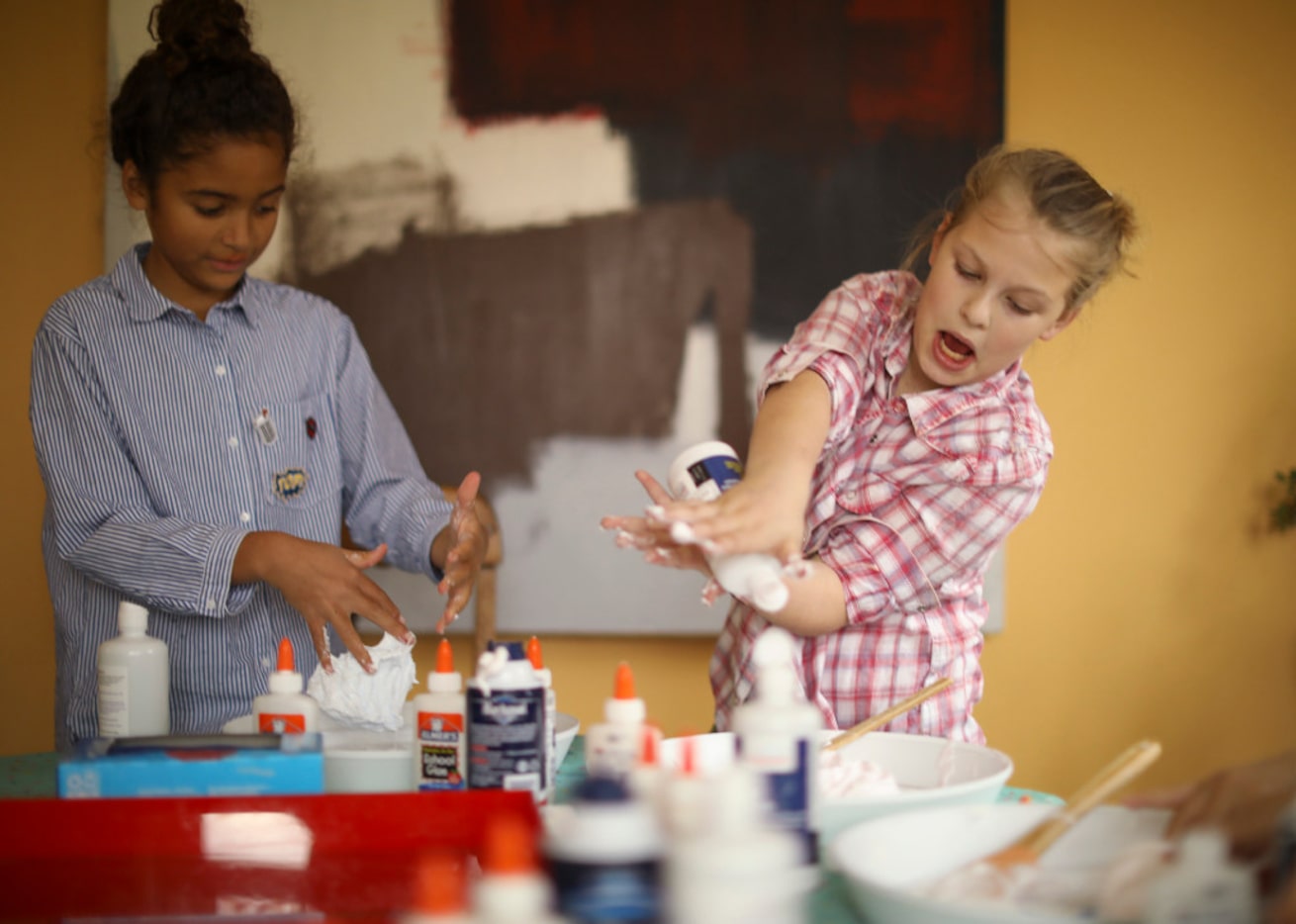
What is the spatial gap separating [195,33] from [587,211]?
3.45ft

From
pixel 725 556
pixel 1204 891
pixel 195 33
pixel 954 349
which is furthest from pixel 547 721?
pixel 195 33

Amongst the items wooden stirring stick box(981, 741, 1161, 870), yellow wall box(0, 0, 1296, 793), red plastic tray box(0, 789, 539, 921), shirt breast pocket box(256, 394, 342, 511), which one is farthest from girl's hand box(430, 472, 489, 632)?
yellow wall box(0, 0, 1296, 793)

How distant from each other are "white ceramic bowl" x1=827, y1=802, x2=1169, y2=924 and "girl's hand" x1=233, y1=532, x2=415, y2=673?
0.64 meters

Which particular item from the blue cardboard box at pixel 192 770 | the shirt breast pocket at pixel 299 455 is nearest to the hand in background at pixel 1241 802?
the blue cardboard box at pixel 192 770

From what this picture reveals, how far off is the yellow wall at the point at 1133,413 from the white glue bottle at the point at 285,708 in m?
1.33

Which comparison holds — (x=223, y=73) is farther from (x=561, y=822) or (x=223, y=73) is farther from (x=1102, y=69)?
(x=1102, y=69)

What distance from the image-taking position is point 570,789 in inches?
47.9

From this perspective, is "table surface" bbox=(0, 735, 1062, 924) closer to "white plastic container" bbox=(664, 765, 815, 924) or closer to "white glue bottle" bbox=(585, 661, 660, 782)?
"white glue bottle" bbox=(585, 661, 660, 782)

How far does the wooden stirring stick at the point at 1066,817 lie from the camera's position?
0.93 m

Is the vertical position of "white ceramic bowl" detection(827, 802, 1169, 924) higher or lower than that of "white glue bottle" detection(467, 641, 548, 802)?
lower

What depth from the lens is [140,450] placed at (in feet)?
5.24

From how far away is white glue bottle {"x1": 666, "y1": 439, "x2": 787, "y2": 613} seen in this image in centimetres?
114

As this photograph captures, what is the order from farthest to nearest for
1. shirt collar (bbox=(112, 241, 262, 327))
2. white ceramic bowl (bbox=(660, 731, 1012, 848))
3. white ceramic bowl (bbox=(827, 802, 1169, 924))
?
shirt collar (bbox=(112, 241, 262, 327)), white ceramic bowl (bbox=(660, 731, 1012, 848)), white ceramic bowl (bbox=(827, 802, 1169, 924))

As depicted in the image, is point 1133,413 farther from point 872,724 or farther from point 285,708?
point 285,708
